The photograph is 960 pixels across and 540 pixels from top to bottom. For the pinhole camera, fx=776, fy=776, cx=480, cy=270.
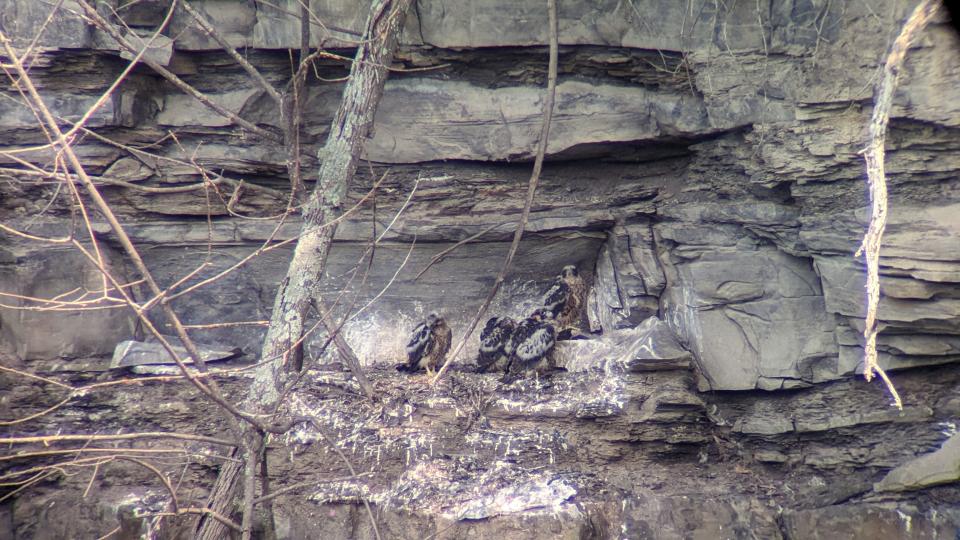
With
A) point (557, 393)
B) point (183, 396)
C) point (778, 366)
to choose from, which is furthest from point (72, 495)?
point (778, 366)

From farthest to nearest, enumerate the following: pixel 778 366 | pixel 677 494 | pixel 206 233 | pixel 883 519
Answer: pixel 206 233 < pixel 778 366 < pixel 677 494 < pixel 883 519

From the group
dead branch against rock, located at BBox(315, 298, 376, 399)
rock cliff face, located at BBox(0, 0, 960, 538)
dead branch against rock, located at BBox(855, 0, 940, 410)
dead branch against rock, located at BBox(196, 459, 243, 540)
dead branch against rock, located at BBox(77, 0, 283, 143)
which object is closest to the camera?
dead branch against rock, located at BBox(855, 0, 940, 410)

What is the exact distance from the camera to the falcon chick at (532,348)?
5750mm

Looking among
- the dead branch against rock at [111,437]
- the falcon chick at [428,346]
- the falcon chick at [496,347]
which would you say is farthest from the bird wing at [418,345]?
the dead branch against rock at [111,437]

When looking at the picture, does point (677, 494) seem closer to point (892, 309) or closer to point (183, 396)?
point (892, 309)

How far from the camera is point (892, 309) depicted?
4715mm

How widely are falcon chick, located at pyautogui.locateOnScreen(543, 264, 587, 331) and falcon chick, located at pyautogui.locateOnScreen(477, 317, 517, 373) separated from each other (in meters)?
0.40

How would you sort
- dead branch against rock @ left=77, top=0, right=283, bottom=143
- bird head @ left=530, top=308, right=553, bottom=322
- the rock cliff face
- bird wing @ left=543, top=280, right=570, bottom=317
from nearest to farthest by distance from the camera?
dead branch against rock @ left=77, top=0, right=283, bottom=143, the rock cliff face, bird head @ left=530, top=308, right=553, bottom=322, bird wing @ left=543, top=280, right=570, bottom=317

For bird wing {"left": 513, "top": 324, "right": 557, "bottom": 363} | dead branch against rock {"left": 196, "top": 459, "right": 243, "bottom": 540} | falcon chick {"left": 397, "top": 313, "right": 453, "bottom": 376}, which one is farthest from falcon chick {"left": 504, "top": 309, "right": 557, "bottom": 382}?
dead branch against rock {"left": 196, "top": 459, "right": 243, "bottom": 540}

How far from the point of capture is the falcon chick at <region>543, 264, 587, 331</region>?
6207 millimetres

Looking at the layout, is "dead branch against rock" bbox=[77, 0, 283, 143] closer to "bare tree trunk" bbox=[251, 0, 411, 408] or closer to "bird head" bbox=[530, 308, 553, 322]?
"bare tree trunk" bbox=[251, 0, 411, 408]

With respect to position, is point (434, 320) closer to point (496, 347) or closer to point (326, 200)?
point (496, 347)

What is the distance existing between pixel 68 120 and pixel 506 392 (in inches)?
144

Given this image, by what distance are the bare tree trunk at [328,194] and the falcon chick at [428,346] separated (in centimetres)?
112
